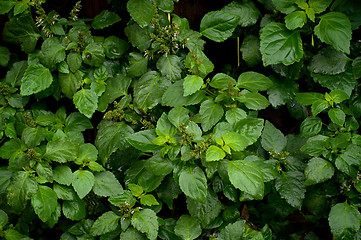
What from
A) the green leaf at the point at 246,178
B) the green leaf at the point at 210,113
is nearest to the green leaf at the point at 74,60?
the green leaf at the point at 210,113

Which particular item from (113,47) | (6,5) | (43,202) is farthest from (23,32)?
(43,202)

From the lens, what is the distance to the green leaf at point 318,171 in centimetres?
182

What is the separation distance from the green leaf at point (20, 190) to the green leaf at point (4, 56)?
785 millimetres

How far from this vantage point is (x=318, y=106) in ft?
6.30

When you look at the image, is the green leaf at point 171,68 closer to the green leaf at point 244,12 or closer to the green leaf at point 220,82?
the green leaf at point 220,82

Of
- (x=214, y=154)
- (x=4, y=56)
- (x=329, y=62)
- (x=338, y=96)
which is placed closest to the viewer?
(x=214, y=154)

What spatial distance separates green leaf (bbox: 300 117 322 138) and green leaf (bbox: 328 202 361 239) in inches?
16.2

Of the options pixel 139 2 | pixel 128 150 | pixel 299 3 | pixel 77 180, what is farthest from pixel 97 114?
pixel 299 3

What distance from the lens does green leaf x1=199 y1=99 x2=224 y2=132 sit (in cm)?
179

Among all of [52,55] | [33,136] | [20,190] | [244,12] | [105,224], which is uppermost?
[244,12]

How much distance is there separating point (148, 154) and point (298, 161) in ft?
2.73

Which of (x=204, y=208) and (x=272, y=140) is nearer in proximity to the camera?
(x=204, y=208)

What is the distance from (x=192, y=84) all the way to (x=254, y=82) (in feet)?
1.15

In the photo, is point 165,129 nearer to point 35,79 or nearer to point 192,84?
point 192,84
